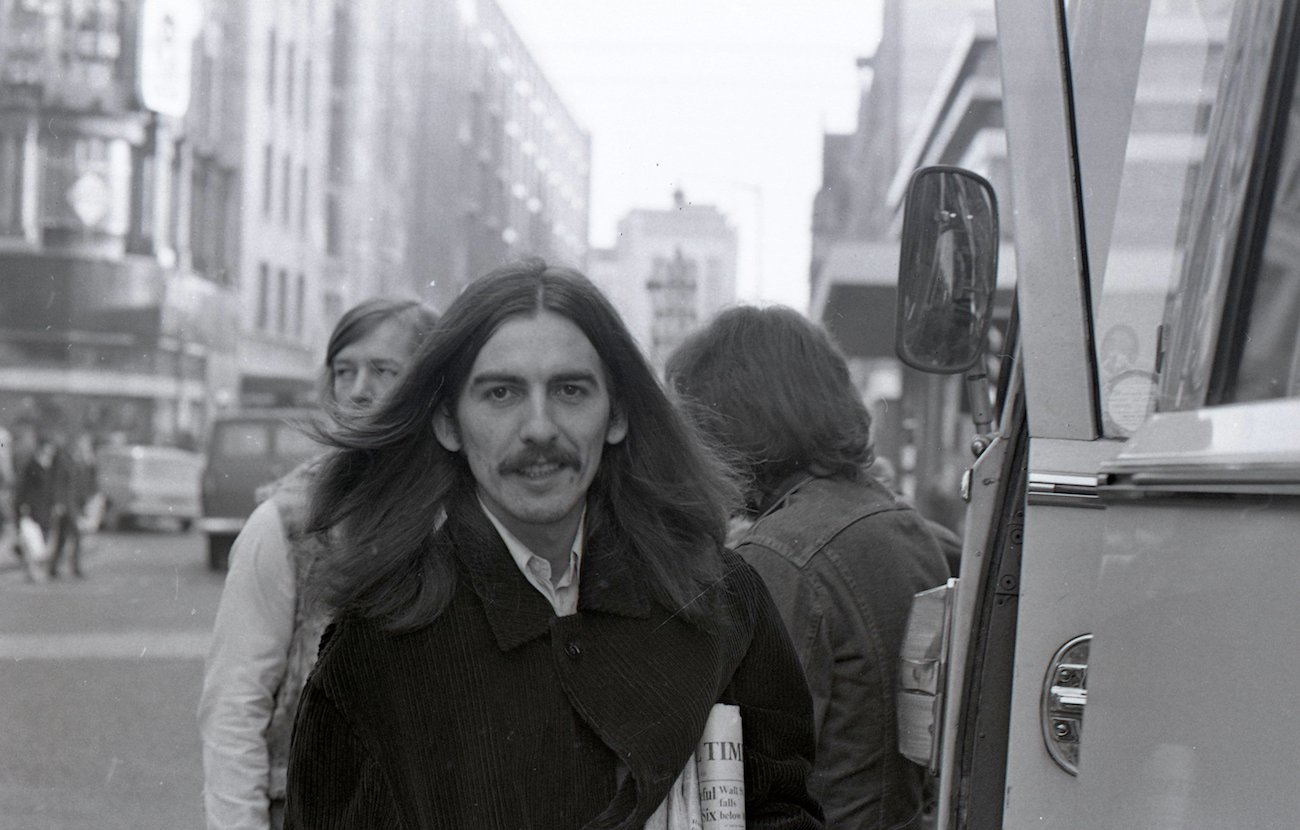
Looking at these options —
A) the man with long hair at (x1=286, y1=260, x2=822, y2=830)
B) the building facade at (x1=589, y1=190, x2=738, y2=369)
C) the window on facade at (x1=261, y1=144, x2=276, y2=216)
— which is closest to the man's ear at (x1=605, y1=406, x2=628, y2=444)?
the man with long hair at (x1=286, y1=260, x2=822, y2=830)

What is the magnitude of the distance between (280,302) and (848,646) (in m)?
32.6

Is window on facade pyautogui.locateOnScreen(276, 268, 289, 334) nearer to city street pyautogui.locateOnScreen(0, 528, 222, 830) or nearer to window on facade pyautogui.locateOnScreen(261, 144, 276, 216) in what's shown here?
window on facade pyautogui.locateOnScreen(261, 144, 276, 216)

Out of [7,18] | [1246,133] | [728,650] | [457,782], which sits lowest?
[457,782]

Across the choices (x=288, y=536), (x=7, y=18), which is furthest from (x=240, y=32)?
(x=288, y=536)

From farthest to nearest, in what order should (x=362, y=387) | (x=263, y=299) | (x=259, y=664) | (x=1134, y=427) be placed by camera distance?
(x=263, y=299) < (x=362, y=387) < (x=259, y=664) < (x=1134, y=427)

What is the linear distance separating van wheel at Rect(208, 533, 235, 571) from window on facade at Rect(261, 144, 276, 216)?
17.8 m

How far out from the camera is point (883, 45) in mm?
27875

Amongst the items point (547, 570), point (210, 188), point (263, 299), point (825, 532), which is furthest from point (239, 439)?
point (547, 570)

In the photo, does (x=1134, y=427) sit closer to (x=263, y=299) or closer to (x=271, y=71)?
(x=263, y=299)

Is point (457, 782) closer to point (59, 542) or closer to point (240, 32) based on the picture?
point (59, 542)

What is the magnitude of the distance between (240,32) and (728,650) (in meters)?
35.2

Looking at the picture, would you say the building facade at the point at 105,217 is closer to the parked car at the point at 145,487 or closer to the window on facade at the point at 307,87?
the parked car at the point at 145,487

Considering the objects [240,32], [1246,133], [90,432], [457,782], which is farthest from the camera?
[240,32]

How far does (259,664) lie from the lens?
2918 millimetres
